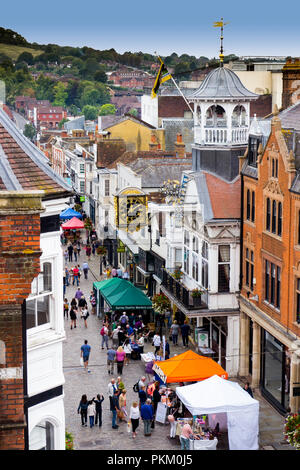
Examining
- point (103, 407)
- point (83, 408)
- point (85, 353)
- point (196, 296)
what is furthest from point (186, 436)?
point (85, 353)

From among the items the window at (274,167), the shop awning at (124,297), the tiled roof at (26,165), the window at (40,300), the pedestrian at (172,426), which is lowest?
the pedestrian at (172,426)

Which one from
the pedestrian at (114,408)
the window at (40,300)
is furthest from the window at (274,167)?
the window at (40,300)

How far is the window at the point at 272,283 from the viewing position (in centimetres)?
2588

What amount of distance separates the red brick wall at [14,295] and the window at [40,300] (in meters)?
2.89

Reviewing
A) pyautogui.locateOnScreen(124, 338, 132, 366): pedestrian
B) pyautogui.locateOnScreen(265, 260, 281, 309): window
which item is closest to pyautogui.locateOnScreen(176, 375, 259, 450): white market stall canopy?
pyautogui.locateOnScreen(265, 260, 281, 309): window

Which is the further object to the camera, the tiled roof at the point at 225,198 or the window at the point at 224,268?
the window at the point at 224,268

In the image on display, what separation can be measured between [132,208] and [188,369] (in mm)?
20521

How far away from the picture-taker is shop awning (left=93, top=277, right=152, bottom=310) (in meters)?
35.6

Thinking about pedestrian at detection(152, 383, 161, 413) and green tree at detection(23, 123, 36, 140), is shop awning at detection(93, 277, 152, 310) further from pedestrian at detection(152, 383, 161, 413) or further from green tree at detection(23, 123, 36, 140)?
green tree at detection(23, 123, 36, 140)

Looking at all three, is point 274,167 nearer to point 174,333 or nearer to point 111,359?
point 111,359

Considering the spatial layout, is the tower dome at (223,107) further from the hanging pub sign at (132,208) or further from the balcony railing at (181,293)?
the hanging pub sign at (132,208)

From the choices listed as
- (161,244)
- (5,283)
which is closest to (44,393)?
(5,283)

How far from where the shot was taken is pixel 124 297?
3584cm
